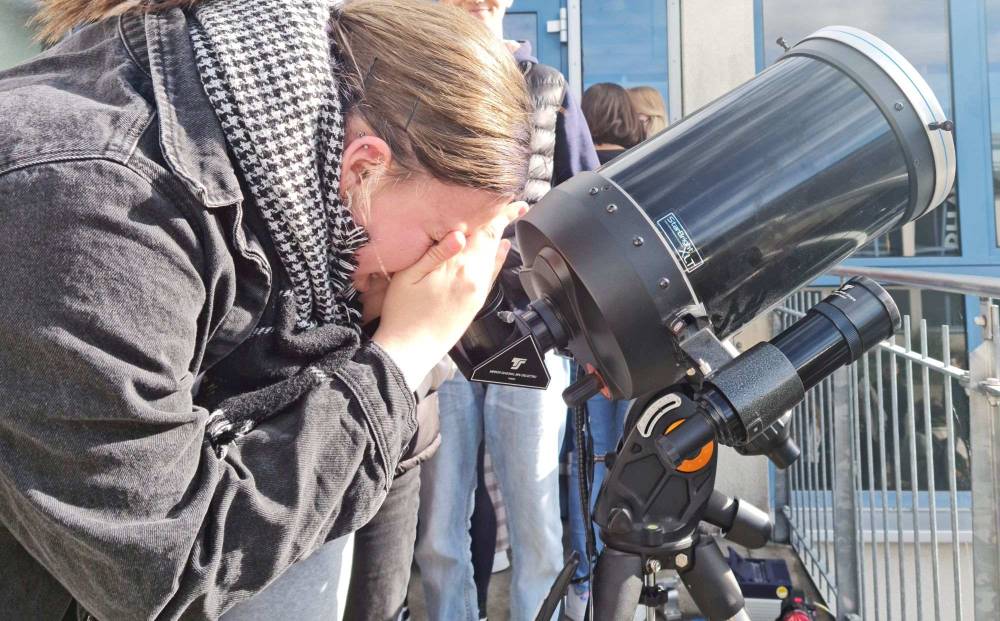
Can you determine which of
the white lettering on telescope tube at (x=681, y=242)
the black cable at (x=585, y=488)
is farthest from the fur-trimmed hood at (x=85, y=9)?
the black cable at (x=585, y=488)

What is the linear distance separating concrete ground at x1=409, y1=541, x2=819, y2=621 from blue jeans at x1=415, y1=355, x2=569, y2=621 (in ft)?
1.55

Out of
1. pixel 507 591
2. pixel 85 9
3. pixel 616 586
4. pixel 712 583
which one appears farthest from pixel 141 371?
pixel 507 591

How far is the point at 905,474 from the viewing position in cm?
339

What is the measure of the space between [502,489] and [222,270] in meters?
1.37

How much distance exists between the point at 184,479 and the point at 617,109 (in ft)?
6.77

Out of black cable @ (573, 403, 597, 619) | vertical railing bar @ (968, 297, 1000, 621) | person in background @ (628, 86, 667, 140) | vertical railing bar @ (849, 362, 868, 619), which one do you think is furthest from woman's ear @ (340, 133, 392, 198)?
person in background @ (628, 86, 667, 140)

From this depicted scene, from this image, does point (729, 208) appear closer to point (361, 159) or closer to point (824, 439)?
point (361, 159)

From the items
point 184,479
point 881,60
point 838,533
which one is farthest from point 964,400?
point 184,479

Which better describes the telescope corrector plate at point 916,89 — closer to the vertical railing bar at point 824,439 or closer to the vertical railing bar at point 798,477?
the vertical railing bar at point 824,439

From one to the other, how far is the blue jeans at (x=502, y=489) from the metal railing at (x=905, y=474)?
0.78 meters

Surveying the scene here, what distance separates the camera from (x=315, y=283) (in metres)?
0.83

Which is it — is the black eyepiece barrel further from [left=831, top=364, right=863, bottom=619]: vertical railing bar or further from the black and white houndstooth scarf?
[left=831, top=364, right=863, bottom=619]: vertical railing bar

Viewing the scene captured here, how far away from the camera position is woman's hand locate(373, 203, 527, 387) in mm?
833

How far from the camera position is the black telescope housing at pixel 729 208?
0.88 metres
